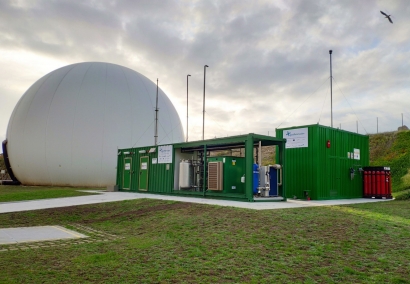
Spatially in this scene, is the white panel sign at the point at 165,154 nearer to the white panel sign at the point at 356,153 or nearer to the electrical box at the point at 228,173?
the electrical box at the point at 228,173

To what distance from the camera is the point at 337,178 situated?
47.7ft

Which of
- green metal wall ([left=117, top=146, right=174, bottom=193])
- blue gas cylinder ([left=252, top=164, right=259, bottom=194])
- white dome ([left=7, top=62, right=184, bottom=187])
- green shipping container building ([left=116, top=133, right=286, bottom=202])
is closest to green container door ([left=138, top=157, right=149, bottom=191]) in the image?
green shipping container building ([left=116, top=133, right=286, bottom=202])

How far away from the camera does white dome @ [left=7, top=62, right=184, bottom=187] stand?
2291cm

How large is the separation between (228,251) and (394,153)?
102 ft

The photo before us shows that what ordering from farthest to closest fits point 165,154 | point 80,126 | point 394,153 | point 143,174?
point 394,153 → point 80,126 → point 143,174 → point 165,154

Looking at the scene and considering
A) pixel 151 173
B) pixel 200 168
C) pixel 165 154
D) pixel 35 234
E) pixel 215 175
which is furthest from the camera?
pixel 151 173

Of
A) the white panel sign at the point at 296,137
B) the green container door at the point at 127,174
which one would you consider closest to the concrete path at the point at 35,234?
the white panel sign at the point at 296,137

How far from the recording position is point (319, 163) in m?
13.6

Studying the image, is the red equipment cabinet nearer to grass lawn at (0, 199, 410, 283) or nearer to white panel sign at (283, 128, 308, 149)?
white panel sign at (283, 128, 308, 149)

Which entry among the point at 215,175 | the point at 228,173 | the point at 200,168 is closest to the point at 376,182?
the point at 228,173

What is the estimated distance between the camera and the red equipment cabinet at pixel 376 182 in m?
15.5

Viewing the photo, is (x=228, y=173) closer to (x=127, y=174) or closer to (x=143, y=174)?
(x=143, y=174)

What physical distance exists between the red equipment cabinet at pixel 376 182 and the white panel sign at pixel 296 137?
408 centimetres

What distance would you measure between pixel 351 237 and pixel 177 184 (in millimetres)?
10060
